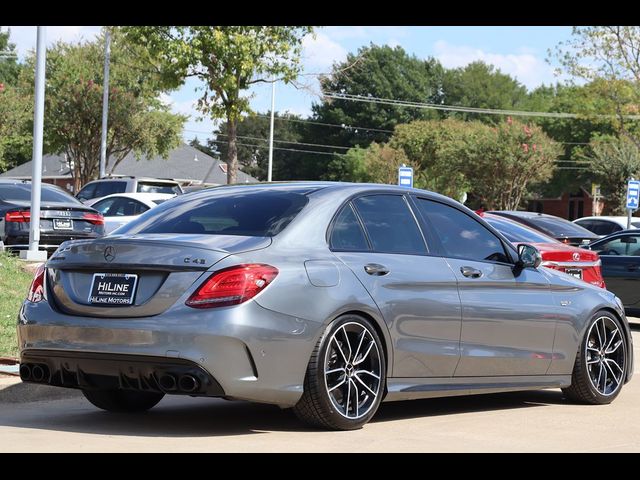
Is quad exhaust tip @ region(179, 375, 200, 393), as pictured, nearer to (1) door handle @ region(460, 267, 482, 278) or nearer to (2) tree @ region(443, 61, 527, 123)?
(1) door handle @ region(460, 267, 482, 278)

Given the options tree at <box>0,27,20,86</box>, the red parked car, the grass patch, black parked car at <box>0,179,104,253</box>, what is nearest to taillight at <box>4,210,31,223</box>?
black parked car at <box>0,179,104,253</box>

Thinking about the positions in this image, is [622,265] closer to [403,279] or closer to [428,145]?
[403,279]

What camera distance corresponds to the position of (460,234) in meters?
8.75

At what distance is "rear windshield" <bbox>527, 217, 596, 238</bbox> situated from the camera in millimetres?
20516

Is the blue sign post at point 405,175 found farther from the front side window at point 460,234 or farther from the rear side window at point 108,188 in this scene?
the front side window at point 460,234

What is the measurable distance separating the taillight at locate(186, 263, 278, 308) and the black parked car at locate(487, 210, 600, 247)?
1321 centimetres

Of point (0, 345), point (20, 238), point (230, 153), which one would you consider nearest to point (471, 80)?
point (230, 153)

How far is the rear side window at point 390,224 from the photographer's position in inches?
318

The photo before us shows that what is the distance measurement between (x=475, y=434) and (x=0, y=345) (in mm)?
4704

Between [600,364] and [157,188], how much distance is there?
2051 cm

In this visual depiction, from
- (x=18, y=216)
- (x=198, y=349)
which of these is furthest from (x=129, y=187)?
(x=198, y=349)
